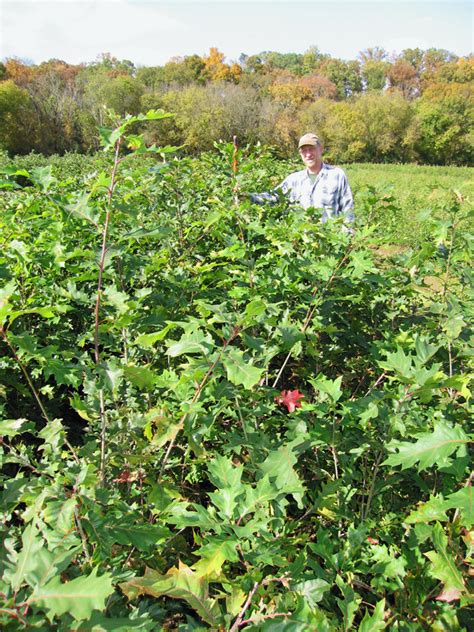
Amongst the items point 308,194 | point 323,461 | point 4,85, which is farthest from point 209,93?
point 323,461

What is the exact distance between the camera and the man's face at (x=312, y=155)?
16.4 ft

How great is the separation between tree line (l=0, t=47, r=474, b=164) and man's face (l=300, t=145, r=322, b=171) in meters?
18.0

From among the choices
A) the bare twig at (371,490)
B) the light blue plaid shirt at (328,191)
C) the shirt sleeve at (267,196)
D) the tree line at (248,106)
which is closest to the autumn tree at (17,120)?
the tree line at (248,106)

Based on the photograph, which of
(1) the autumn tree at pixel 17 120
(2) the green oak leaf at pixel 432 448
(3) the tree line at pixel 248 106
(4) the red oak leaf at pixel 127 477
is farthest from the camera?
(3) the tree line at pixel 248 106

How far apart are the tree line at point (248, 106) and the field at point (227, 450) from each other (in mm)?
20546

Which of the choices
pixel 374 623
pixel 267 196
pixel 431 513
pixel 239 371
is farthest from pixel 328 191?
pixel 374 623

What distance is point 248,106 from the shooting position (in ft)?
139

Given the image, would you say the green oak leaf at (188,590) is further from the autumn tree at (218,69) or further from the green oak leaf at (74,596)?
the autumn tree at (218,69)

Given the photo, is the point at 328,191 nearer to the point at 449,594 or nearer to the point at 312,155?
the point at 312,155

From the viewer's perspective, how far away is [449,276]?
2.61m

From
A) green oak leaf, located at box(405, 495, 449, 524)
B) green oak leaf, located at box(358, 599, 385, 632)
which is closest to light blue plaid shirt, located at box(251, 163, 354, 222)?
green oak leaf, located at box(405, 495, 449, 524)

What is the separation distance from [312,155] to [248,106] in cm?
4126

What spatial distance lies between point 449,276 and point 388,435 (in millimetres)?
1315

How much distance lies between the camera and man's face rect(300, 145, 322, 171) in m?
5.00
